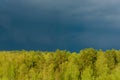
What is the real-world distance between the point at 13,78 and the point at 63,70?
317 inches

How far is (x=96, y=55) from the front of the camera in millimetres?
62250

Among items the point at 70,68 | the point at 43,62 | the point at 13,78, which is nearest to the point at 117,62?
the point at 70,68

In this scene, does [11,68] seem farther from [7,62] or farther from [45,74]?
[45,74]

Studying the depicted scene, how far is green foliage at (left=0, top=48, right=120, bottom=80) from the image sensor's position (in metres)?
61.2

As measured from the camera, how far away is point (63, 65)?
6338 centimetres

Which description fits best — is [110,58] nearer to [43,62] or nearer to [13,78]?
[43,62]

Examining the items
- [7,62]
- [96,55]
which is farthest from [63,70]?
[7,62]

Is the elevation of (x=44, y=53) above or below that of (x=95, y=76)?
above

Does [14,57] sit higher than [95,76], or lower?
higher

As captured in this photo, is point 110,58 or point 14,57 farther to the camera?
point 14,57

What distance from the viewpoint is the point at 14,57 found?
67938 millimetres

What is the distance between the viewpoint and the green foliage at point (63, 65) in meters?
61.2

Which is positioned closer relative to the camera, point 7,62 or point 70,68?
point 70,68

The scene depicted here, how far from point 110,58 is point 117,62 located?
1243mm
